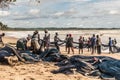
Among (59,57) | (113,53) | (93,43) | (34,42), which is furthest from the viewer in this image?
(113,53)

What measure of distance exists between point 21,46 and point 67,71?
582 cm

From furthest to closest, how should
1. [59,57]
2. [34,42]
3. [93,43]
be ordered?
[93,43] < [34,42] < [59,57]

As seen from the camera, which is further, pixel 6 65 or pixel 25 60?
pixel 25 60

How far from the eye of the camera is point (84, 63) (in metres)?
14.0

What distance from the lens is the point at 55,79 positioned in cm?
1285

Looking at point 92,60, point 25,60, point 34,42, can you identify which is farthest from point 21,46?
point 92,60

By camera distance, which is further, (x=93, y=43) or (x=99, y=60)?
(x=93, y=43)

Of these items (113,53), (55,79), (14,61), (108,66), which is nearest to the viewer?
(55,79)

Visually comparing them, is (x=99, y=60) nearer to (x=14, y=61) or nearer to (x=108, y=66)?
(x=108, y=66)

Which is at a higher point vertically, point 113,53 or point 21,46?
point 21,46

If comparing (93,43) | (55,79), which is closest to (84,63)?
(55,79)

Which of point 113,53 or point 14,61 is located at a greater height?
point 14,61

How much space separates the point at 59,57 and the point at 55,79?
323 centimetres

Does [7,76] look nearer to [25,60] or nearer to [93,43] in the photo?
[25,60]
